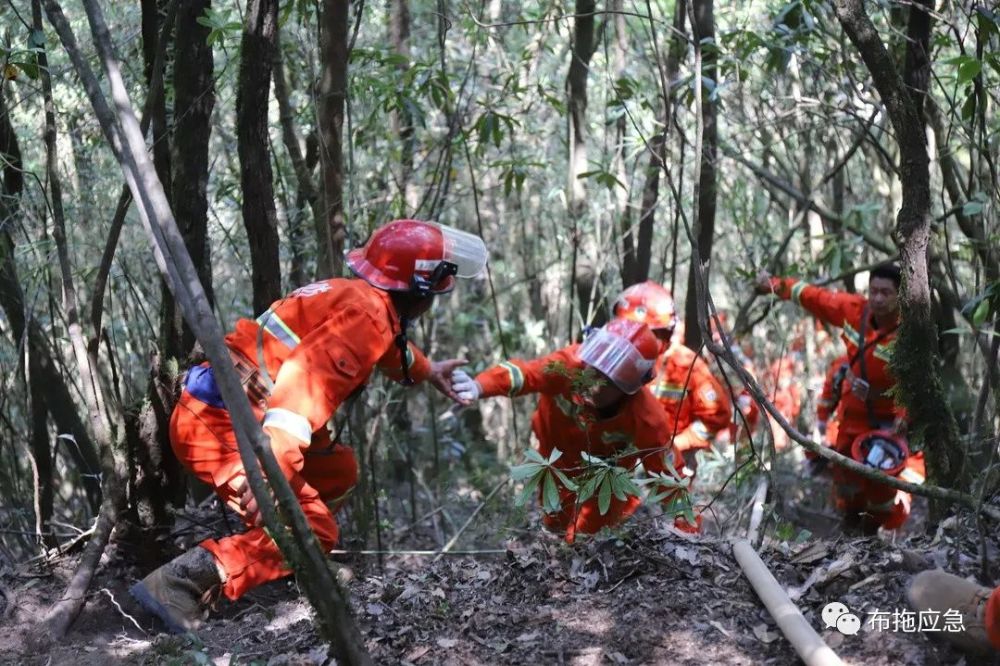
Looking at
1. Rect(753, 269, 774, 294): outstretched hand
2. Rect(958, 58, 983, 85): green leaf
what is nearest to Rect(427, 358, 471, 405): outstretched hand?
Rect(753, 269, 774, 294): outstretched hand

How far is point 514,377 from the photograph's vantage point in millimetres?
5543

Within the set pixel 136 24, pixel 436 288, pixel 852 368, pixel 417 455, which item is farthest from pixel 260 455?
pixel 417 455

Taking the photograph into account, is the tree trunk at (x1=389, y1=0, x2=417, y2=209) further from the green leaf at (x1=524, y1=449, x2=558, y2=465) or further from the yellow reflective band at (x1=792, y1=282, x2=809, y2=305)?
the green leaf at (x1=524, y1=449, x2=558, y2=465)

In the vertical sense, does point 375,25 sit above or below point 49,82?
above

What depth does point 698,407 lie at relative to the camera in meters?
6.89

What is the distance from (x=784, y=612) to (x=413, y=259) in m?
2.30

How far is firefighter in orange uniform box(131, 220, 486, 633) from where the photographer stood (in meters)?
4.06

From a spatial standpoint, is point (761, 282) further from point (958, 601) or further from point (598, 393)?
point (958, 601)

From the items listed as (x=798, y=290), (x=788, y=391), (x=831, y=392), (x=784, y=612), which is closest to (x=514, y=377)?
(x=784, y=612)

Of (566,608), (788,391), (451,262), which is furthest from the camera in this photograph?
(788,391)

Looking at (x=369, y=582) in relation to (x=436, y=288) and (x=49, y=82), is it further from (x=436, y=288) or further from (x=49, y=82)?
(x=49, y=82)

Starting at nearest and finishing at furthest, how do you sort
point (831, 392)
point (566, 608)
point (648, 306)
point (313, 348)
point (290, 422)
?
point (566, 608) → point (290, 422) → point (313, 348) → point (648, 306) → point (831, 392)

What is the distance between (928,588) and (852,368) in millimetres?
3988

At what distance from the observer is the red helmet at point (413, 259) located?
4.70 m
